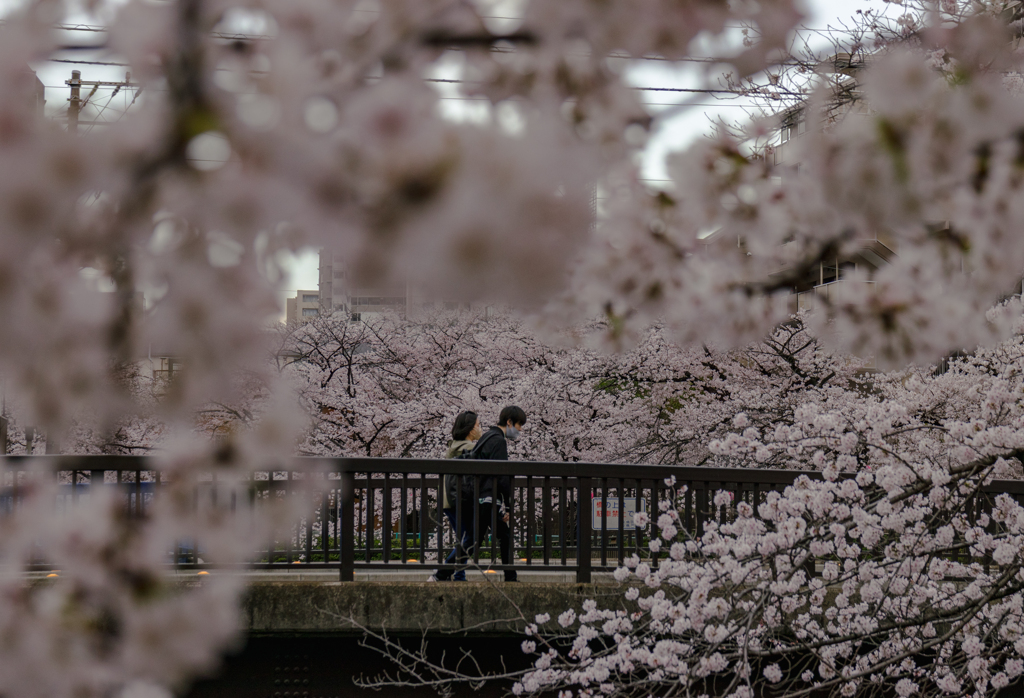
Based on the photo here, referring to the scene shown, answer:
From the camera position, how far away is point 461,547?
628 centimetres

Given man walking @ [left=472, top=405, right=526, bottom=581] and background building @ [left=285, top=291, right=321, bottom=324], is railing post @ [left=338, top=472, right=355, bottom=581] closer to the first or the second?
man walking @ [left=472, top=405, right=526, bottom=581]

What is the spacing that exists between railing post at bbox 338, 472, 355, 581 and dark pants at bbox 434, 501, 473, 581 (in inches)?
30.3

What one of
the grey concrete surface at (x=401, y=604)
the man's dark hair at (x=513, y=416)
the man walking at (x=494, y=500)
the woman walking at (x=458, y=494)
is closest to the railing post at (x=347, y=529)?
the grey concrete surface at (x=401, y=604)

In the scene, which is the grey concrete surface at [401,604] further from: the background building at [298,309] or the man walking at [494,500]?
the background building at [298,309]

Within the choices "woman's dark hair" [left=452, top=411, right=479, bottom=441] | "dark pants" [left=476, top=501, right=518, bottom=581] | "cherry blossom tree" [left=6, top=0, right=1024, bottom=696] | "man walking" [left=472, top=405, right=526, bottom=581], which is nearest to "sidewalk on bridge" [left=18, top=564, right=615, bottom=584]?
"dark pants" [left=476, top=501, right=518, bottom=581]

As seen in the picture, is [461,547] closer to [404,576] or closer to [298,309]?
[404,576]

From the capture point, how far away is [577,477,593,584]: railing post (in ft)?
21.7

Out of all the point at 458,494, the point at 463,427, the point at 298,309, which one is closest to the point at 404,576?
the point at 458,494

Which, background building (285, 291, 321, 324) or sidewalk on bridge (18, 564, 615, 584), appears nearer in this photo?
background building (285, 291, 321, 324)

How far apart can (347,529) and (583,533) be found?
1978 mm

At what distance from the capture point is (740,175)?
1.62m

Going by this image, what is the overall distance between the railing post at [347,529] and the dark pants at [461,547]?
770mm

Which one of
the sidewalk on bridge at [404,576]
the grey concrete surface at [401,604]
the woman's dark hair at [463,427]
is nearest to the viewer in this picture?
the grey concrete surface at [401,604]

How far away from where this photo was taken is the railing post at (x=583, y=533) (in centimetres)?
662
